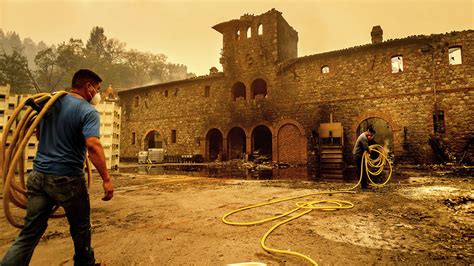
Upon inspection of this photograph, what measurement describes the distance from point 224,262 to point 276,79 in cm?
1632

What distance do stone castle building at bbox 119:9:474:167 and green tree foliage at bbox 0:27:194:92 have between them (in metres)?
18.9

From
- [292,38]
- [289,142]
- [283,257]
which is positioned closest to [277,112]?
[289,142]

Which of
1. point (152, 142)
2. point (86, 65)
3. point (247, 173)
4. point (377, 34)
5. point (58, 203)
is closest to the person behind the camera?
point (58, 203)

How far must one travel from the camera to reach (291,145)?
16641 millimetres

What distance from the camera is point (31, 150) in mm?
8617

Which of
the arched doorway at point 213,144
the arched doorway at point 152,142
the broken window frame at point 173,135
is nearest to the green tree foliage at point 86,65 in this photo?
the arched doorway at point 152,142

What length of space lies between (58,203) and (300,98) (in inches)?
628

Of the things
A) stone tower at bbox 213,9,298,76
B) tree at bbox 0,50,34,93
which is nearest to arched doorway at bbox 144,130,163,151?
stone tower at bbox 213,9,298,76

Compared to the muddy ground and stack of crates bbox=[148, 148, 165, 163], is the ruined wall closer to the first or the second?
the muddy ground

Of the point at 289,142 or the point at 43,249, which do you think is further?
the point at 289,142

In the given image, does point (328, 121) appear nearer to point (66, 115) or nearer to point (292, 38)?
point (292, 38)

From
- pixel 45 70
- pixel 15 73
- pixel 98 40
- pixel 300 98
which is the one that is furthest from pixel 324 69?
pixel 98 40

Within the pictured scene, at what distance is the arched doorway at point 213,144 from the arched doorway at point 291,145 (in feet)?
19.2

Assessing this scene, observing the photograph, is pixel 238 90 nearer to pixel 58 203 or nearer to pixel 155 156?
pixel 155 156
